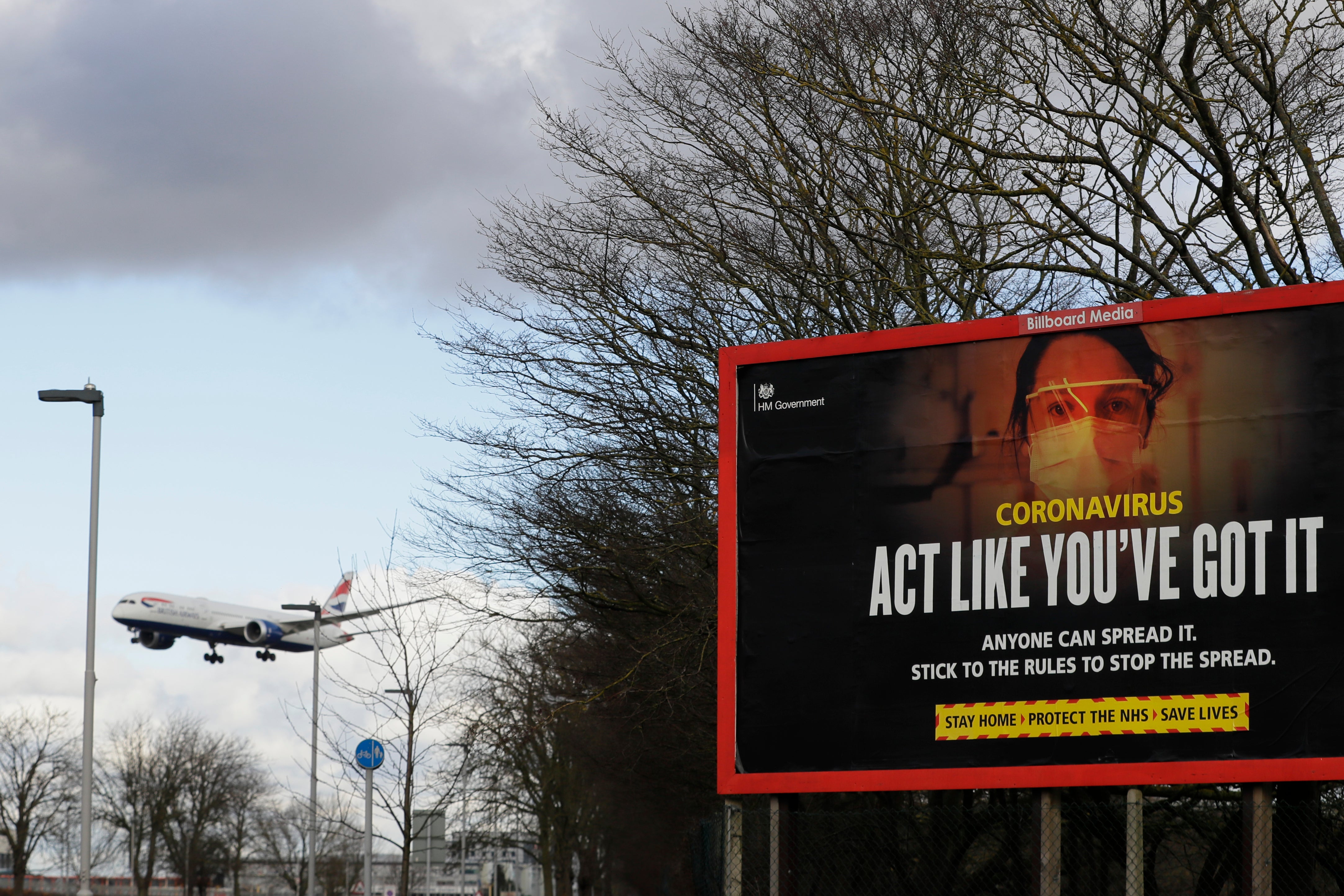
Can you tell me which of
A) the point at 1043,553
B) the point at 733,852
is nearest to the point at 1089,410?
the point at 1043,553

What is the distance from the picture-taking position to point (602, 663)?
76.9ft

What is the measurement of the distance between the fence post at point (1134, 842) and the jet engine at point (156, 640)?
82458 millimetres

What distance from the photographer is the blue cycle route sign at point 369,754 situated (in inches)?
764

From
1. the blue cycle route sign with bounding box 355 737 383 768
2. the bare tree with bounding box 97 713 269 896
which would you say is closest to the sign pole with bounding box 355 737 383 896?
the blue cycle route sign with bounding box 355 737 383 768

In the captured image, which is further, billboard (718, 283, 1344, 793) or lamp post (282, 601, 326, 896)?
lamp post (282, 601, 326, 896)

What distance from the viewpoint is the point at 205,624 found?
85.1 metres

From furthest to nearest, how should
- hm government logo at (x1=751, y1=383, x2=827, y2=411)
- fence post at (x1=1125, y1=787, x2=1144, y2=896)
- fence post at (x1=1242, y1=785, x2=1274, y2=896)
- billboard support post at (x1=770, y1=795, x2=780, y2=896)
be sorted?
hm government logo at (x1=751, y1=383, x2=827, y2=411) → billboard support post at (x1=770, y1=795, x2=780, y2=896) → fence post at (x1=1125, y1=787, x2=1144, y2=896) → fence post at (x1=1242, y1=785, x2=1274, y2=896)

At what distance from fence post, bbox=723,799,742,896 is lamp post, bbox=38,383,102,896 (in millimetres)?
13338

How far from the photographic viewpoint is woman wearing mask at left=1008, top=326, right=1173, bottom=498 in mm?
9188

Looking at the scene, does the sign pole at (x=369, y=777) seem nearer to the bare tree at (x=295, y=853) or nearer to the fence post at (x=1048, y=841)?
the fence post at (x=1048, y=841)

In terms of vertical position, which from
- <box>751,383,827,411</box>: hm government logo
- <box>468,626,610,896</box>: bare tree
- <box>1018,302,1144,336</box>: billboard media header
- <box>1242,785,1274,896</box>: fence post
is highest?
<box>1018,302,1144,336</box>: billboard media header

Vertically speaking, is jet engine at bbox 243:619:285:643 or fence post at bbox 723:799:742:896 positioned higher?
jet engine at bbox 243:619:285:643

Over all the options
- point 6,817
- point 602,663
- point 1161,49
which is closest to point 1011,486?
point 1161,49

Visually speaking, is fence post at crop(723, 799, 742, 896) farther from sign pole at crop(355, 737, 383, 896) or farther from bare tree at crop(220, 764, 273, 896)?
bare tree at crop(220, 764, 273, 896)
